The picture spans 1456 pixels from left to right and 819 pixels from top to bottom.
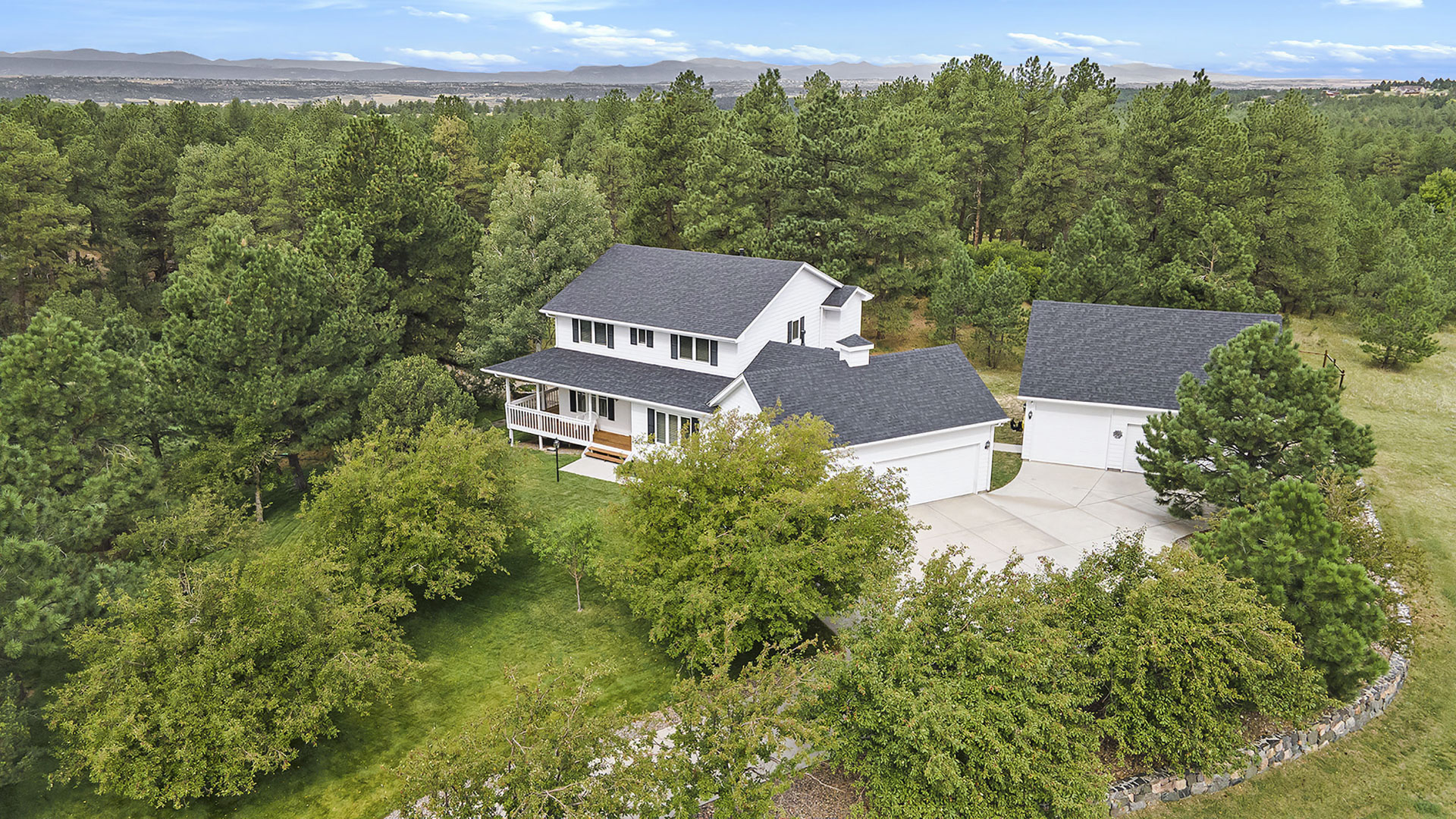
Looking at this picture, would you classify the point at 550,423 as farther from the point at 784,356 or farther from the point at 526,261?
the point at 784,356

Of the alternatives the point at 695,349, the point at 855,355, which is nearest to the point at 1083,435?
the point at 855,355

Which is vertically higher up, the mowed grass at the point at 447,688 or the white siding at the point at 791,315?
the white siding at the point at 791,315

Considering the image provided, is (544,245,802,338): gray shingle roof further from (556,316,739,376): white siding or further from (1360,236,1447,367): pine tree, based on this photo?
(1360,236,1447,367): pine tree

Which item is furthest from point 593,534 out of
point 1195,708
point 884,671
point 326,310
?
point 326,310

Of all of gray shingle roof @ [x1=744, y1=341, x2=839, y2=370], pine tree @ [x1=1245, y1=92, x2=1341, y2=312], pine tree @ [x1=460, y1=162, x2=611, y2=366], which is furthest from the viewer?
pine tree @ [x1=1245, y1=92, x2=1341, y2=312]

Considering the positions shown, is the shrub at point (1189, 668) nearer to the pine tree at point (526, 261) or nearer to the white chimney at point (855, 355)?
the white chimney at point (855, 355)

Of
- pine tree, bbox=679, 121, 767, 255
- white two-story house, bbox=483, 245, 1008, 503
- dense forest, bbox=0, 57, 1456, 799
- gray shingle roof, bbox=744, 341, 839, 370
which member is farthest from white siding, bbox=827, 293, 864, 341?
pine tree, bbox=679, 121, 767, 255

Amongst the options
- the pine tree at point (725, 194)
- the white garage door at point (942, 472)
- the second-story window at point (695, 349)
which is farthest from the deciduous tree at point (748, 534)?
the pine tree at point (725, 194)
